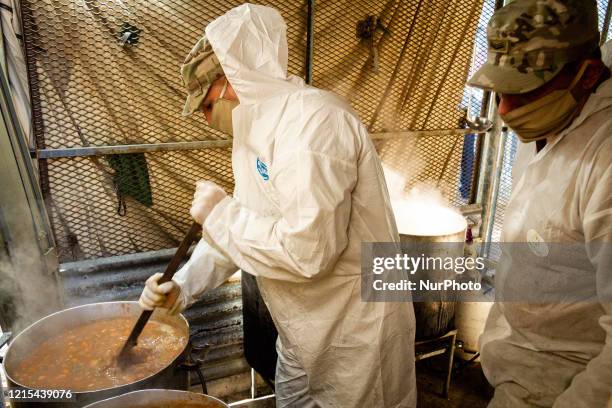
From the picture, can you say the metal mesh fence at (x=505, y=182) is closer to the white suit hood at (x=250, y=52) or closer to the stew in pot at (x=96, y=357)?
the white suit hood at (x=250, y=52)

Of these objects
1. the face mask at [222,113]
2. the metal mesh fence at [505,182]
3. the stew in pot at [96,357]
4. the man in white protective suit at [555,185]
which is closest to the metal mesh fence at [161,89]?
the metal mesh fence at [505,182]

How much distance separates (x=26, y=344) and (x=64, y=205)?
123 cm

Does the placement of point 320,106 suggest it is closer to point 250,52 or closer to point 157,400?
point 250,52

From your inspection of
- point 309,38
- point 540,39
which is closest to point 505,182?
point 309,38

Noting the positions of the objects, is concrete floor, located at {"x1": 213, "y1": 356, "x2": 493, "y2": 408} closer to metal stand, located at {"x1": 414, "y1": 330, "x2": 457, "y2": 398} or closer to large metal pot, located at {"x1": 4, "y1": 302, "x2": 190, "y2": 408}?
metal stand, located at {"x1": 414, "y1": 330, "x2": 457, "y2": 398}

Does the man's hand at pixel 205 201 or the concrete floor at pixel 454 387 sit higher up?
the man's hand at pixel 205 201

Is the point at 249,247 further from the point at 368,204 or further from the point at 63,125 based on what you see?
the point at 63,125

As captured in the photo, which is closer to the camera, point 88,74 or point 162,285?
point 162,285

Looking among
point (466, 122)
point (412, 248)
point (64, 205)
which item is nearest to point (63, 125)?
point (64, 205)

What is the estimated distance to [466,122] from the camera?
4102mm

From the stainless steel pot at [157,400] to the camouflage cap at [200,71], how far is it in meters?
1.32

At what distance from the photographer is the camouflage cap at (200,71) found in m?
1.92

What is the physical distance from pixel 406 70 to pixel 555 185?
2644 millimetres

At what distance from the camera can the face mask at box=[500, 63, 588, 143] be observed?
153 centimetres
